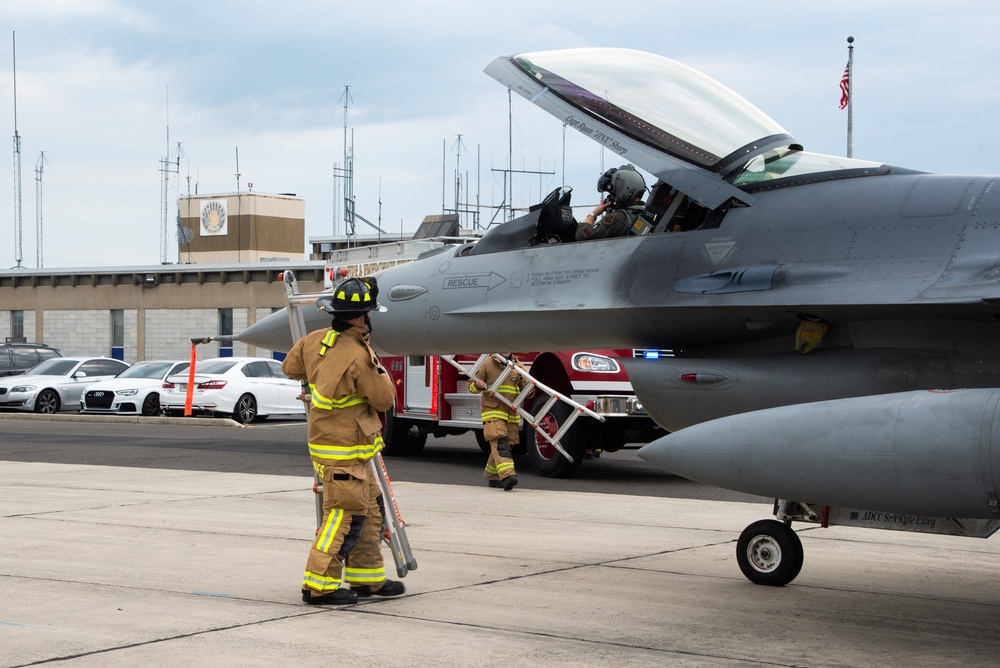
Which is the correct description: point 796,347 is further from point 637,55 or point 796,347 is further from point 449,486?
point 449,486

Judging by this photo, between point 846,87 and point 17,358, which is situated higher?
point 846,87

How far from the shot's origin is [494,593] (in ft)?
24.7

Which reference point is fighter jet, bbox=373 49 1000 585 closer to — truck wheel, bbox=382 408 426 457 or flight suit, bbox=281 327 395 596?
flight suit, bbox=281 327 395 596

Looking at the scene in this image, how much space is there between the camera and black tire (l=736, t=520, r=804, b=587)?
7.84 metres

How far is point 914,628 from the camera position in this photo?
671 cm

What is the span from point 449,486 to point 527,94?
22.6 feet

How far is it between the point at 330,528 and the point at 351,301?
131 cm

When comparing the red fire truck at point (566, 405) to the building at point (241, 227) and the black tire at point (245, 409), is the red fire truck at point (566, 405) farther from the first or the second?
the building at point (241, 227)

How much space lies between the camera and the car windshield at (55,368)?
2905 centimetres

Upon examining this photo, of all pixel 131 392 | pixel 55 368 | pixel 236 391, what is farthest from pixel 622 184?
pixel 55 368

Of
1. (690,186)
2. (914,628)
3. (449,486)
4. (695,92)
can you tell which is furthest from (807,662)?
(449,486)

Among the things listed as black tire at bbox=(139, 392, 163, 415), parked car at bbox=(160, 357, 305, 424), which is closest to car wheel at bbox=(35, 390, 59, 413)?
black tire at bbox=(139, 392, 163, 415)

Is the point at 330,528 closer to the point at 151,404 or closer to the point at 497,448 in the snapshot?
the point at 497,448

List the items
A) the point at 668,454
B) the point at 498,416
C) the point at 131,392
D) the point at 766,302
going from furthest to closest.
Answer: the point at 131,392 < the point at 498,416 < the point at 766,302 < the point at 668,454
